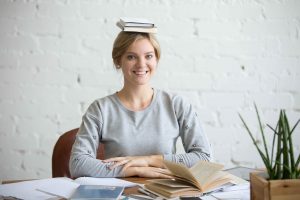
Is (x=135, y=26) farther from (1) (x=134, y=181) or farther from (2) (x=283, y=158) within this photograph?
(2) (x=283, y=158)

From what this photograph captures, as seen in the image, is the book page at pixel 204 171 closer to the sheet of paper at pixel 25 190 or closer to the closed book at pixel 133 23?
the sheet of paper at pixel 25 190

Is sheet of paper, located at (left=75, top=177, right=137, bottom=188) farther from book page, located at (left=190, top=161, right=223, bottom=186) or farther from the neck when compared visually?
the neck

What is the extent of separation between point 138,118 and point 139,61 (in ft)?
0.83

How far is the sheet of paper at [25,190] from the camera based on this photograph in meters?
1.08

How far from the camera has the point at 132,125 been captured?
169 centimetres

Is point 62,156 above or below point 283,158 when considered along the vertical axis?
below

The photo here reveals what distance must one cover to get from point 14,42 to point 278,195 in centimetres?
182

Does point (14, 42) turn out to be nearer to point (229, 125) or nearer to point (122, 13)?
point (122, 13)

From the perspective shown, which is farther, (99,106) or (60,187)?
(99,106)

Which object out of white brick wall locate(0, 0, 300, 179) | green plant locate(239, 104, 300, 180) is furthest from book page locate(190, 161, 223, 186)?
white brick wall locate(0, 0, 300, 179)

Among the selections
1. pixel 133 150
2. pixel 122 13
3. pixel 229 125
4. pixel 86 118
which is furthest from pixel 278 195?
pixel 122 13

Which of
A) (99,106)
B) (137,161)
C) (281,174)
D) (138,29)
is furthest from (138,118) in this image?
(281,174)

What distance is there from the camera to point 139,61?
1685mm

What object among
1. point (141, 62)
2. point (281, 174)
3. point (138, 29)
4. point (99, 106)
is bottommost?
point (281, 174)
